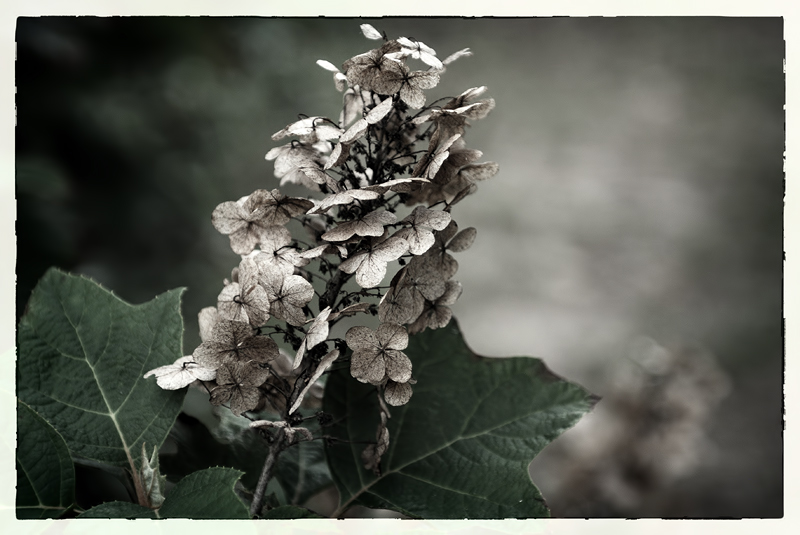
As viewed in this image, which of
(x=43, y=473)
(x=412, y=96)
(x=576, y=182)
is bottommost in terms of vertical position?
(x=43, y=473)

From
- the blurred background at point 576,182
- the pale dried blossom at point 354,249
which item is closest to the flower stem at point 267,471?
the pale dried blossom at point 354,249

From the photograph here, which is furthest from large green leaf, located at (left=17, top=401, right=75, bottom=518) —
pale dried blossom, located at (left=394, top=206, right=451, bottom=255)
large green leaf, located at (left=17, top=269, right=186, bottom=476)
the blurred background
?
pale dried blossom, located at (left=394, top=206, right=451, bottom=255)

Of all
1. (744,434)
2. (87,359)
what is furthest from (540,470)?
(87,359)

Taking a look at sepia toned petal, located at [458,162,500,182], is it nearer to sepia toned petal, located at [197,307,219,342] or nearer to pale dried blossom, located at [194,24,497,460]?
pale dried blossom, located at [194,24,497,460]

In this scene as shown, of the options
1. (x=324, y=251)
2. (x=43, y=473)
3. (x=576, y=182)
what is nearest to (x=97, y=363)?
(x=43, y=473)

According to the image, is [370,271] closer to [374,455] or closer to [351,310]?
[351,310]
